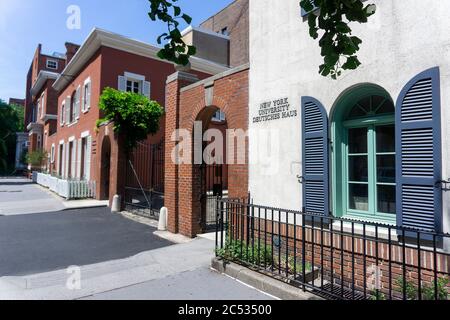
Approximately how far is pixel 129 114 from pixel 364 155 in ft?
29.3

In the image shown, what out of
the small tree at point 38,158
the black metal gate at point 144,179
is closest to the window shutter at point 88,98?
the black metal gate at point 144,179

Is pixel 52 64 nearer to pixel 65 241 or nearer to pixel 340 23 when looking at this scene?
pixel 65 241

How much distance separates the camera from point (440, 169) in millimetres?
3455

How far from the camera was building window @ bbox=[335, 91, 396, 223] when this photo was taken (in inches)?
164

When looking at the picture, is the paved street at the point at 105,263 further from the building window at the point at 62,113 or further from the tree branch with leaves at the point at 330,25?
the building window at the point at 62,113

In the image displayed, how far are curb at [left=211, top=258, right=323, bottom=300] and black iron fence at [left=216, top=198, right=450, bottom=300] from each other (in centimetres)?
10

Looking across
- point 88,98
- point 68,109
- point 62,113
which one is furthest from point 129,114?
point 62,113

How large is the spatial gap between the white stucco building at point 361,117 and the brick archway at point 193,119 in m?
0.35

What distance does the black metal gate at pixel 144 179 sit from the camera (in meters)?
10.6

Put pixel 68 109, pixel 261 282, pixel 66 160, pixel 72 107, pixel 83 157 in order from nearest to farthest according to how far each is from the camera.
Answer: pixel 261 282 < pixel 83 157 < pixel 72 107 < pixel 68 109 < pixel 66 160

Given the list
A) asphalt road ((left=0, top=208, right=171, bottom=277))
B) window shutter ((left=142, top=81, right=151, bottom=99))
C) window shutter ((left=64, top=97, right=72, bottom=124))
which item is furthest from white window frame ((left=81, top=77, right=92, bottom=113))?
asphalt road ((left=0, top=208, right=171, bottom=277))

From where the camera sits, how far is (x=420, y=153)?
3625mm
